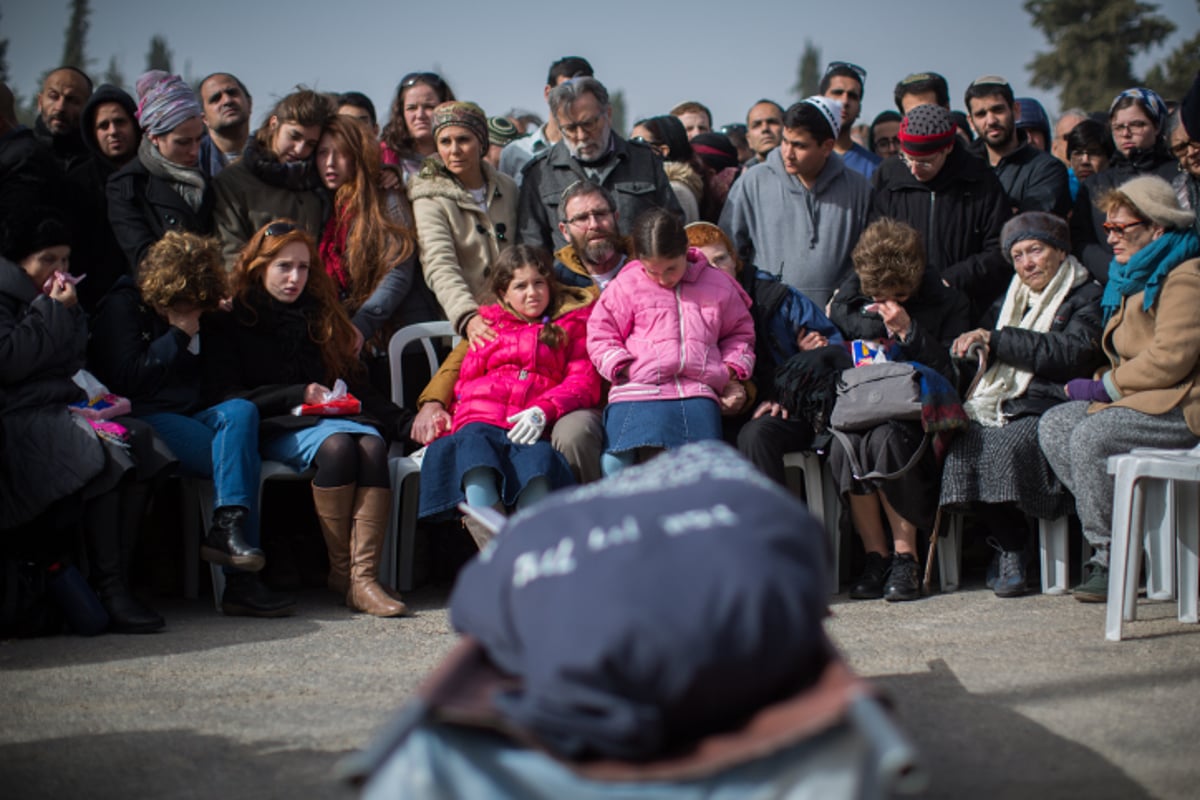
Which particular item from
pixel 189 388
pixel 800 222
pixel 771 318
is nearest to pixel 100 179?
pixel 189 388

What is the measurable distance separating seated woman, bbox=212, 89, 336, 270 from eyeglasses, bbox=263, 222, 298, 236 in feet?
1.19

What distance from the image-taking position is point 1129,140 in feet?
20.1

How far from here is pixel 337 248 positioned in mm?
5449

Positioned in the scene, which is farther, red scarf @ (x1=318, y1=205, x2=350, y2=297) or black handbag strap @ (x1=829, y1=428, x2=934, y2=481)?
red scarf @ (x1=318, y1=205, x2=350, y2=297)

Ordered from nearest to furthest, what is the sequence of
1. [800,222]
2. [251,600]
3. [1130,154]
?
[251,600] < [800,222] < [1130,154]

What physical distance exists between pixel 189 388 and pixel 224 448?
393 mm

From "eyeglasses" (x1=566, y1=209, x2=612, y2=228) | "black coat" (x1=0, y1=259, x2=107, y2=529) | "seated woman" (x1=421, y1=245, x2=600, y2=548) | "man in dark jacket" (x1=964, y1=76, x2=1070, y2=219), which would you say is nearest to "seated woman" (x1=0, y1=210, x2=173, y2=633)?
"black coat" (x1=0, y1=259, x2=107, y2=529)

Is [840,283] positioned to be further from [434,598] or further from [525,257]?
[434,598]

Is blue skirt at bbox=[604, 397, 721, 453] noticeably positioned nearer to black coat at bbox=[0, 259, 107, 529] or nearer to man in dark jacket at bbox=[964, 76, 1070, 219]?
black coat at bbox=[0, 259, 107, 529]

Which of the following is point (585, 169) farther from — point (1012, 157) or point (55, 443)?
point (55, 443)

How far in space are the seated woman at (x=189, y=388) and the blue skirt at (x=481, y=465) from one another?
66 centimetres

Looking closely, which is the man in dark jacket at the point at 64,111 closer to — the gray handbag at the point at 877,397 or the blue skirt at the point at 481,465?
the blue skirt at the point at 481,465

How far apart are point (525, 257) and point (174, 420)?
1.53 metres

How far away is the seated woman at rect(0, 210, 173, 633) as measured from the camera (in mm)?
4188
